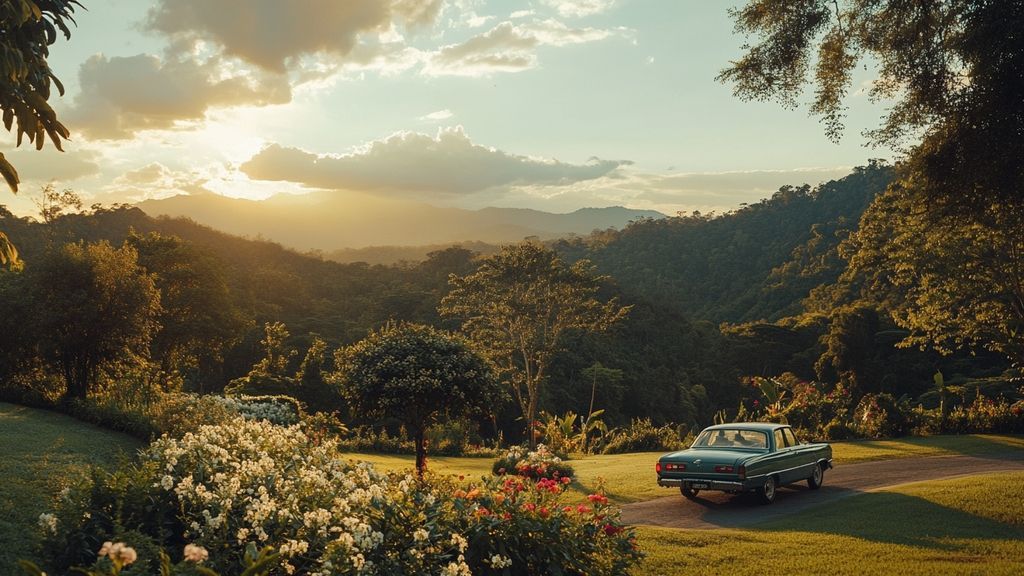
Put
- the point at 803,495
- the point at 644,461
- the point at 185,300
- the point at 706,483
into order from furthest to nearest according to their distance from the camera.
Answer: the point at 185,300
the point at 644,461
the point at 803,495
the point at 706,483

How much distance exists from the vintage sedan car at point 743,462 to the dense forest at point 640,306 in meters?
20.5

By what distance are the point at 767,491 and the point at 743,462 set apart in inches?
49.4

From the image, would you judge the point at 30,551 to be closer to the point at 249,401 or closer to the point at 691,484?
the point at 691,484

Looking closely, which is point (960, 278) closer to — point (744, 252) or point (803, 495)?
point (803, 495)

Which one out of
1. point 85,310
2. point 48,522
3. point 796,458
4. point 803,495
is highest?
point 85,310

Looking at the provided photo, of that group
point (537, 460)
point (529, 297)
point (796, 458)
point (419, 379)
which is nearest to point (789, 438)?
point (796, 458)

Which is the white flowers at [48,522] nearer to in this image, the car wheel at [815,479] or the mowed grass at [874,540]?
the mowed grass at [874,540]

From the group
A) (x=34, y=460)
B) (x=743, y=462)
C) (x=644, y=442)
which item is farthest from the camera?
(x=644, y=442)

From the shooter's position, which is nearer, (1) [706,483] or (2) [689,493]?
(1) [706,483]

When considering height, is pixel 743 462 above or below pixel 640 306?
below

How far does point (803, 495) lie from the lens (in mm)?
15797

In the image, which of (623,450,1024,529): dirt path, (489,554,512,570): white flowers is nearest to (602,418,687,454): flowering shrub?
(623,450,1024,529): dirt path

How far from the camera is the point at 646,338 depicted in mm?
64188

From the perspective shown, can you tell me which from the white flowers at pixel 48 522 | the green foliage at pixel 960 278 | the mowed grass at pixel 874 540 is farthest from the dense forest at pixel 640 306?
the white flowers at pixel 48 522
